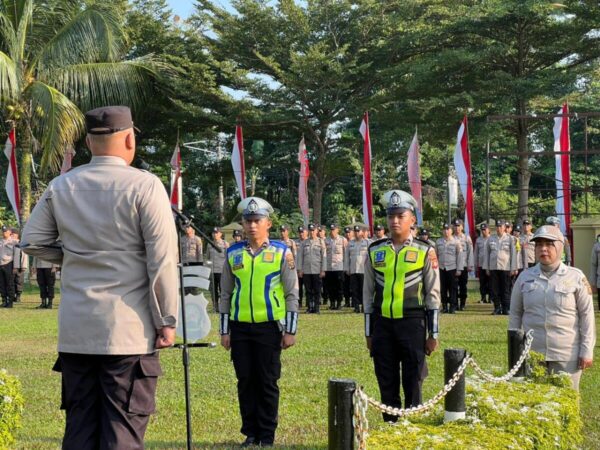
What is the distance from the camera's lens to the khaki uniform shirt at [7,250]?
904 inches

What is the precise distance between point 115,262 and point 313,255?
59.6ft

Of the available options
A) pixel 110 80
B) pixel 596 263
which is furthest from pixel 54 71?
pixel 596 263

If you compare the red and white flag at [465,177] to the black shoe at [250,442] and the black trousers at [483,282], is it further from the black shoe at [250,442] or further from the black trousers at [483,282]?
the black shoe at [250,442]

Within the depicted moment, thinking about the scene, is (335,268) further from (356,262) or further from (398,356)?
(398,356)

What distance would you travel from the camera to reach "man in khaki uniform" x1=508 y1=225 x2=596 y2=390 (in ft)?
21.7

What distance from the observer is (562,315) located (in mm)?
6625

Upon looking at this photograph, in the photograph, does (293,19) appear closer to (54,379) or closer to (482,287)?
(482,287)

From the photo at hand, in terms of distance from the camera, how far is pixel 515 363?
645cm

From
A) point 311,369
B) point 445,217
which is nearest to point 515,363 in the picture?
point 311,369

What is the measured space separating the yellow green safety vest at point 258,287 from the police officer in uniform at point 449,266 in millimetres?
13364

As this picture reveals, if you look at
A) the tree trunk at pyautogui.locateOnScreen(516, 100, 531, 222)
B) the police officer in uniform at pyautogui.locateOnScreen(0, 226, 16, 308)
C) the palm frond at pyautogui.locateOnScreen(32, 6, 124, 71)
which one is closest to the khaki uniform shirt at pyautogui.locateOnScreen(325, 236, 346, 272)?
the tree trunk at pyautogui.locateOnScreen(516, 100, 531, 222)

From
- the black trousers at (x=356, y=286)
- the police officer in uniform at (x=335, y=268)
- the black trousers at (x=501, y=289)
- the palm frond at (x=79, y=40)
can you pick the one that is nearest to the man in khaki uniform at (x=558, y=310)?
the black trousers at (x=501, y=289)

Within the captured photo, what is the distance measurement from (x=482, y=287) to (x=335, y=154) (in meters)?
12.1

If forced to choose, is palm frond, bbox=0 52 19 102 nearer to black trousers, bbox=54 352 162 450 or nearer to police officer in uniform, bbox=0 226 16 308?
police officer in uniform, bbox=0 226 16 308
